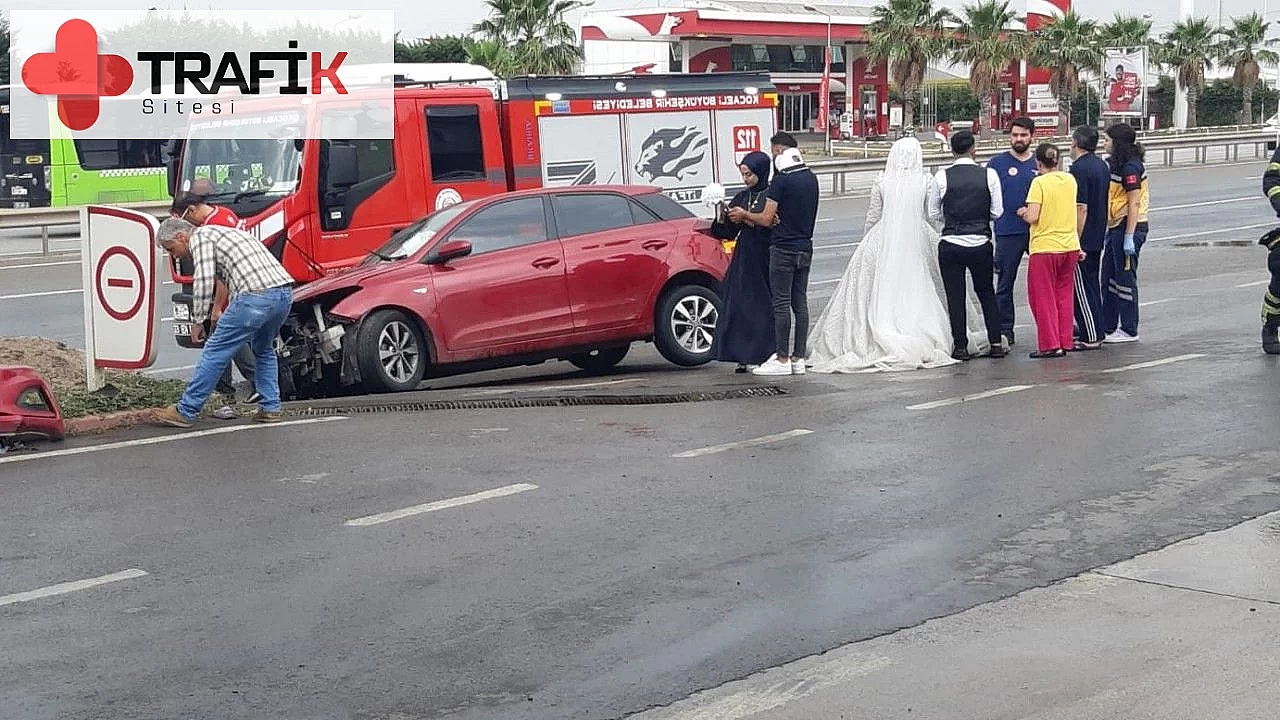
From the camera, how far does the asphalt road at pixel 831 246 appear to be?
16.8 meters

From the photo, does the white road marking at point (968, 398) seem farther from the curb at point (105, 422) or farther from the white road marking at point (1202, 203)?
the white road marking at point (1202, 203)

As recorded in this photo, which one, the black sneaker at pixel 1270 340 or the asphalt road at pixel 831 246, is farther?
the asphalt road at pixel 831 246

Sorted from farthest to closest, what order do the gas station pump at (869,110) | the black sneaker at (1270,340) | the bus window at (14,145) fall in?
the gas station pump at (869,110)
the bus window at (14,145)
the black sneaker at (1270,340)

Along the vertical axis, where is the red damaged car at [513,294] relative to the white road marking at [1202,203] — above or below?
above

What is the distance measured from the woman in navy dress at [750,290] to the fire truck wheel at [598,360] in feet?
4.52

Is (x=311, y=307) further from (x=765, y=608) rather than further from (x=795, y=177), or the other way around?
(x=765, y=608)

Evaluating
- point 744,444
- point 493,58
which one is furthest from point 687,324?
point 493,58

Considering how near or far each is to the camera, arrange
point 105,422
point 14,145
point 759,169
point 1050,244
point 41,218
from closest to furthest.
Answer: point 105,422, point 759,169, point 1050,244, point 41,218, point 14,145

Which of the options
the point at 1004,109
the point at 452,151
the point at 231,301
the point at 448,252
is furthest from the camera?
the point at 1004,109

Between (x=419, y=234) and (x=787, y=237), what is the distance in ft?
9.38

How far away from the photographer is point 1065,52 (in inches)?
2702

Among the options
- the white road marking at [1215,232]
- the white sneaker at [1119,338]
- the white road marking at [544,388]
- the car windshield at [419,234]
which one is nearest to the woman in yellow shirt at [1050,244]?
the white sneaker at [1119,338]

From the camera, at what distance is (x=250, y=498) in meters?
8.08

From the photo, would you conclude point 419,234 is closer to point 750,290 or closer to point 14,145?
point 750,290
